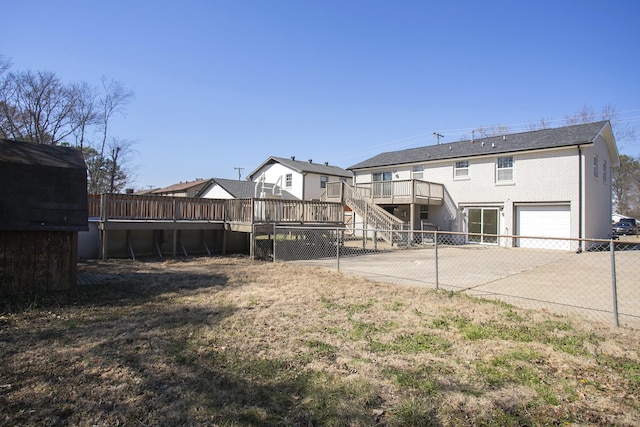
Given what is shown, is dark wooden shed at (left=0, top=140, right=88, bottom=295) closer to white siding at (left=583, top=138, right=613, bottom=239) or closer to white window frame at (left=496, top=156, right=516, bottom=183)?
white window frame at (left=496, top=156, right=516, bottom=183)

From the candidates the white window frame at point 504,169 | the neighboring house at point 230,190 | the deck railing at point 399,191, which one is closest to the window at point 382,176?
the deck railing at point 399,191

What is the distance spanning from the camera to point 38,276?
24.8 feet

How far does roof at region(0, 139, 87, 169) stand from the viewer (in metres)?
8.07

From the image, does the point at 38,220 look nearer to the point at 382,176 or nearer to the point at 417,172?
the point at 417,172

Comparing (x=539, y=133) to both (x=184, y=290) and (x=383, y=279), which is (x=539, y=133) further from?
(x=184, y=290)

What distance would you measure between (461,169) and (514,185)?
3.36 metres

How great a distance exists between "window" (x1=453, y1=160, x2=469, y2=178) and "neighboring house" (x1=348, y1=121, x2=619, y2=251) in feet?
0.20

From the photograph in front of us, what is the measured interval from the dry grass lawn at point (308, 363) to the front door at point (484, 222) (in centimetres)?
1555

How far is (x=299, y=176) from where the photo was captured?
108 ft

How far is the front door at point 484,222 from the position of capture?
20.9m

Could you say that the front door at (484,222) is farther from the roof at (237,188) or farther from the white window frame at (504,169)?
the roof at (237,188)

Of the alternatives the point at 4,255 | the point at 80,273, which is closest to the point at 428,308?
the point at 4,255

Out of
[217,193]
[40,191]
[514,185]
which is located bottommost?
[40,191]

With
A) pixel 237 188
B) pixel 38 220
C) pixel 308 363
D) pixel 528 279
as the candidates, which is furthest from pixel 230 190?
pixel 308 363
